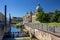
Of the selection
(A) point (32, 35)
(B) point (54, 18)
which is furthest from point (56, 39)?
(B) point (54, 18)

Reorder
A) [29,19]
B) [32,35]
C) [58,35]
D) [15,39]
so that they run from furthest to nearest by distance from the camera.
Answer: [29,19], [32,35], [15,39], [58,35]

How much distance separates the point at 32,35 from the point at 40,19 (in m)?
47.3

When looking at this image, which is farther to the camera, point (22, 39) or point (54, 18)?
point (54, 18)

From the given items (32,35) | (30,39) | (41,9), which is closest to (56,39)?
(30,39)

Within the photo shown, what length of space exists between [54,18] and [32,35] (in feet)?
154

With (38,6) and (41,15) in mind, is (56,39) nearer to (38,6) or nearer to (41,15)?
(41,15)

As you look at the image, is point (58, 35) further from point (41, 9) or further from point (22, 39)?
point (41, 9)

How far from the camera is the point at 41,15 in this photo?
237 feet

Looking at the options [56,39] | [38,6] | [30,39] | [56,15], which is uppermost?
[38,6]

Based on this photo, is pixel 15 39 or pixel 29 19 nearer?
pixel 15 39

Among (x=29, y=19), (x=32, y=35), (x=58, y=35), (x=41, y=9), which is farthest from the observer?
(x=29, y=19)

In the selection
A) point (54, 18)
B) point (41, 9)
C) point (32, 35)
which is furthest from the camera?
point (41, 9)

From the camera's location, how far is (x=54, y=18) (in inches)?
2749

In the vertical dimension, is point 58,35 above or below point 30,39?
above
